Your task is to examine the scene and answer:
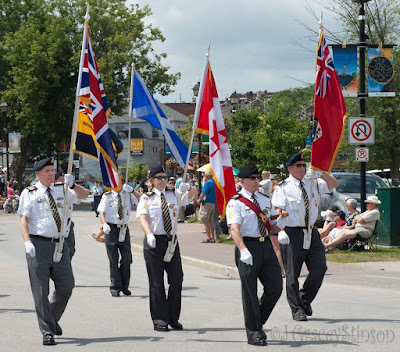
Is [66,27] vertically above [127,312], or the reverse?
[66,27]

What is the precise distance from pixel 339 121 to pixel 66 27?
39356 millimetres

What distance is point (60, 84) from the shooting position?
157ft

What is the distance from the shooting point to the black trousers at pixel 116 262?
11734 millimetres

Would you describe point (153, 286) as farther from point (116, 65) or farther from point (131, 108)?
point (116, 65)

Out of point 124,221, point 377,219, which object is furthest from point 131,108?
point 377,219

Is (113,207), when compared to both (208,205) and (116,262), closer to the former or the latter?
(116,262)

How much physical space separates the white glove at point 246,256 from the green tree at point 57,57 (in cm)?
3889

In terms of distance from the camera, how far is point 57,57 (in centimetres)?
4778

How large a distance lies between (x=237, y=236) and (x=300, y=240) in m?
1.75

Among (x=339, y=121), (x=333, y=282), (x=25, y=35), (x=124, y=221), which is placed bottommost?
(x=333, y=282)

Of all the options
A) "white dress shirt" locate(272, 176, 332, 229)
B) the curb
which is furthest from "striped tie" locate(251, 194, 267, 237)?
the curb

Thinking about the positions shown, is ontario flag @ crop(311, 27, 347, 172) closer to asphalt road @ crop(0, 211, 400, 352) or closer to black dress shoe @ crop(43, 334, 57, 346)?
asphalt road @ crop(0, 211, 400, 352)

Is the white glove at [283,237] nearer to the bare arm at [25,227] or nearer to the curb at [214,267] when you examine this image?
the bare arm at [25,227]

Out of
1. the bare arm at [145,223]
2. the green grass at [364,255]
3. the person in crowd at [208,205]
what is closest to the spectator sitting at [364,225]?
the green grass at [364,255]
